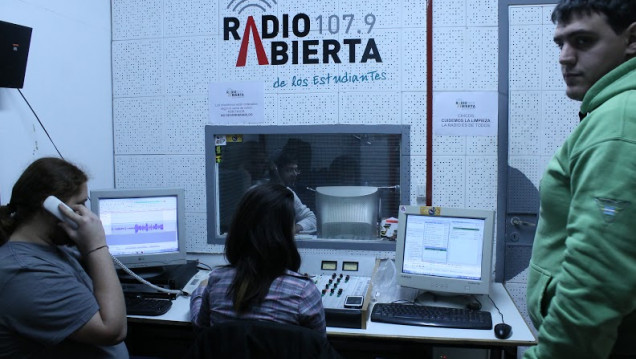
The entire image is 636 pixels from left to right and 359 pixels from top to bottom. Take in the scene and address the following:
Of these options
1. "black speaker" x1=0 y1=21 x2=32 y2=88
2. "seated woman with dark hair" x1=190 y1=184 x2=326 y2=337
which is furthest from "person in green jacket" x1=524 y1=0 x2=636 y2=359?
"black speaker" x1=0 y1=21 x2=32 y2=88

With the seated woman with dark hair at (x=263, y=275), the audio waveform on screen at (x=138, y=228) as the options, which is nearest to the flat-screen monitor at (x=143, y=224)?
the audio waveform on screen at (x=138, y=228)

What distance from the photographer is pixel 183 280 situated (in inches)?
94.5

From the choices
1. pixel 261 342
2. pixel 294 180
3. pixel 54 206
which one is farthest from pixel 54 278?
pixel 294 180

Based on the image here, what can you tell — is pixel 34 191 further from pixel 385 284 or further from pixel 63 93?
pixel 385 284

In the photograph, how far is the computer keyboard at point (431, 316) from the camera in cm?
194

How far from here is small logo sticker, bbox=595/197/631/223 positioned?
87 centimetres

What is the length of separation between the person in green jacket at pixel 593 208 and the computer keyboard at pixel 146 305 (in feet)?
4.96

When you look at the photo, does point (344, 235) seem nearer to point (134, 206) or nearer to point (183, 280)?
point (183, 280)

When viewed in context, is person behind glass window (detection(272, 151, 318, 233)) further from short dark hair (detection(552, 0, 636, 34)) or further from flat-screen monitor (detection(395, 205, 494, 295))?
short dark hair (detection(552, 0, 636, 34))

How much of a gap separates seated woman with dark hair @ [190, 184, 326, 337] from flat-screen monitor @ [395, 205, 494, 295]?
30.4 inches

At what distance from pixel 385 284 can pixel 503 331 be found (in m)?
0.68

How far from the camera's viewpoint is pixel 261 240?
60.5 inches

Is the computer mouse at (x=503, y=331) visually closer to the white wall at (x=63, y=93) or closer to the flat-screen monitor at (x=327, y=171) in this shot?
the flat-screen monitor at (x=327, y=171)

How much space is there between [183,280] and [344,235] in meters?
0.83
